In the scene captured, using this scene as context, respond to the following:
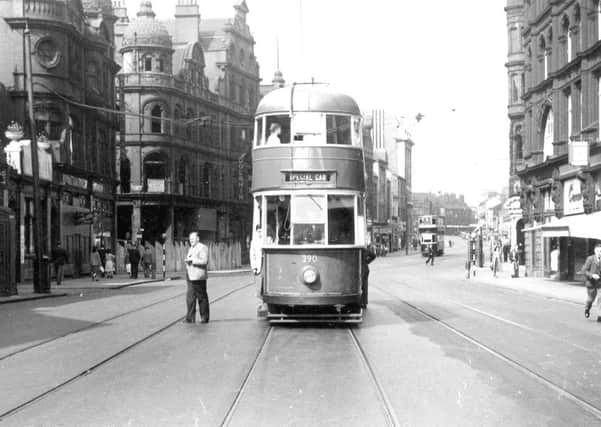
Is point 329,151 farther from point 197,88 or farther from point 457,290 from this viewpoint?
point 197,88

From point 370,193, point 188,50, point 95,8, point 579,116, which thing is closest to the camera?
point 579,116

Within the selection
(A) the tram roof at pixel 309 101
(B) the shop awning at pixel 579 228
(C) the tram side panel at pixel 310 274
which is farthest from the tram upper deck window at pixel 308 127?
(B) the shop awning at pixel 579 228

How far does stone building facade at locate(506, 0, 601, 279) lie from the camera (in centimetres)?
3212

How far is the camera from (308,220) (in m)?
14.9

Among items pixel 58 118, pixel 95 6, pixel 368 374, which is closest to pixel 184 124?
pixel 95 6

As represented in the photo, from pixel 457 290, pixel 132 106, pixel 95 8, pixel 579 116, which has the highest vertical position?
pixel 95 8

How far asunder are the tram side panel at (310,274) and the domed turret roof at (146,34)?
151ft

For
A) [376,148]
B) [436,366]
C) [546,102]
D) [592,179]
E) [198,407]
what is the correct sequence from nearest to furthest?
1. [198,407]
2. [436,366]
3. [592,179]
4. [546,102]
5. [376,148]

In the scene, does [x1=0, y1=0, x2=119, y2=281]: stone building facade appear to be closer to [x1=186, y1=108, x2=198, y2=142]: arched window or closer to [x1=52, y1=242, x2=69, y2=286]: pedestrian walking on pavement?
[x1=52, y1=242, x2=69, y2=286]: pedestrian walking on pavement

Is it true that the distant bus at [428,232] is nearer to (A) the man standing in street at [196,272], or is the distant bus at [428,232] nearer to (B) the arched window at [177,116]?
(B) the arched window at [177,116]

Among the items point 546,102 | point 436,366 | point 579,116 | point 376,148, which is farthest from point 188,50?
point 376,148

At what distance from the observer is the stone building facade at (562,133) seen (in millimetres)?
32125

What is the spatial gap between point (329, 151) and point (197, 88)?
48504 mm

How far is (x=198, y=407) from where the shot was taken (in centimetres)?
777
